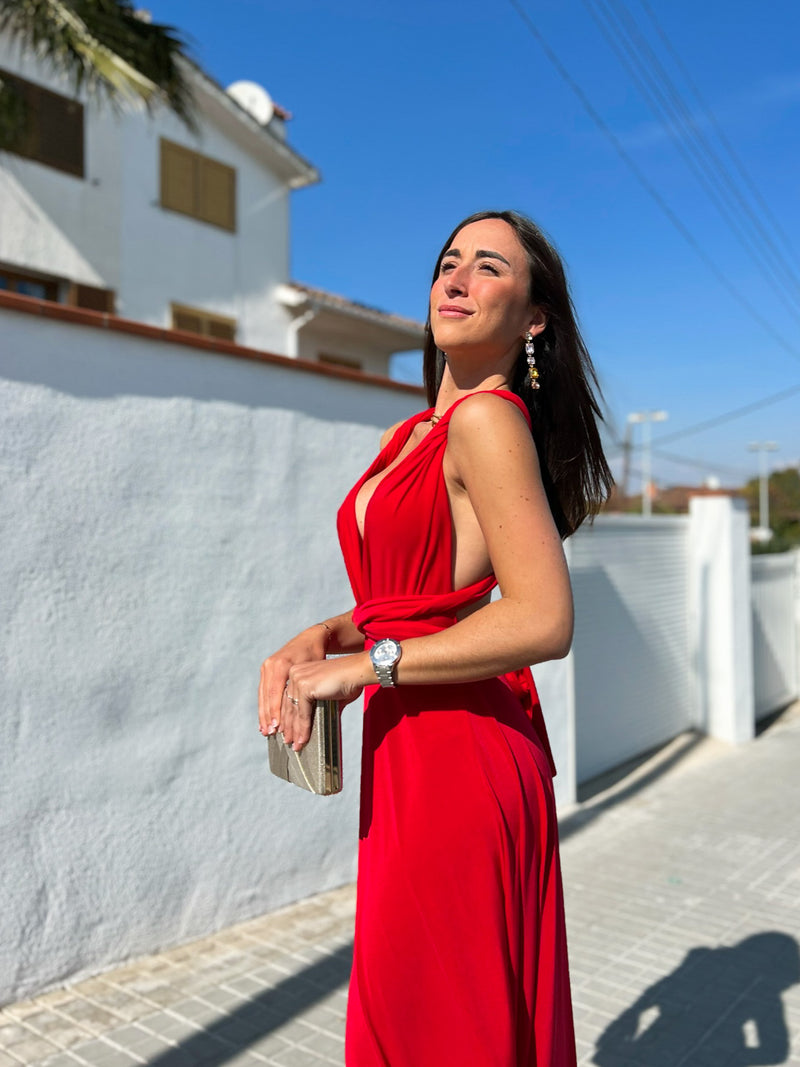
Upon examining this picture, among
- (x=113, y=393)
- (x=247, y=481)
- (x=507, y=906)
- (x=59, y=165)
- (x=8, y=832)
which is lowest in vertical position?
(x=8, y=832)

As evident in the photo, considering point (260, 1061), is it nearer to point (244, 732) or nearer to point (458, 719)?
point (244, 732)

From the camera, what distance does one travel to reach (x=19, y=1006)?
3.16m

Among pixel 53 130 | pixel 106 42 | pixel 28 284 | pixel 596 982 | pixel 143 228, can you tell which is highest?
pixel 53 130

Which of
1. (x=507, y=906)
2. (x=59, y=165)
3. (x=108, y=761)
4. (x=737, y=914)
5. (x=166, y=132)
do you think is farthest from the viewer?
(x=166, y=132)

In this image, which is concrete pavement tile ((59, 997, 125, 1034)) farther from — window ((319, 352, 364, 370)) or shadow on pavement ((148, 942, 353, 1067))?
window ((319, 352, 364, 370))

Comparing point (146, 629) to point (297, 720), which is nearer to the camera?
point (297, 720)

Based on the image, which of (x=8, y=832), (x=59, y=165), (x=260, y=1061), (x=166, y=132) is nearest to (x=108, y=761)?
(x=8, y=832)

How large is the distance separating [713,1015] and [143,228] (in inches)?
452

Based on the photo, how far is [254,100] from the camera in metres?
14.3

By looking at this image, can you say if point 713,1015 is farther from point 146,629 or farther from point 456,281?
point 456,281

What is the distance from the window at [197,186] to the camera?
12523mm

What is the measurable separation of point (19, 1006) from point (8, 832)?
0.62 m

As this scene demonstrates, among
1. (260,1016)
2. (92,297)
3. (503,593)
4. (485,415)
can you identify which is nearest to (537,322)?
(485,415)

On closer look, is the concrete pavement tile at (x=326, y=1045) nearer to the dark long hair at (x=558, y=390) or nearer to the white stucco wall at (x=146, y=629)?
the white stucco wall at (x=146, y=629)
